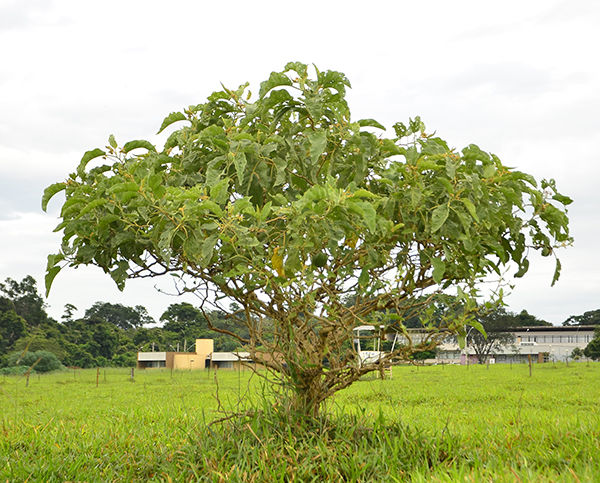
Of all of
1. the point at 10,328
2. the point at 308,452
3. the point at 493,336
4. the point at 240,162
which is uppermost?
the point at 240,162

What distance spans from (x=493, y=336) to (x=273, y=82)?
2117 inches

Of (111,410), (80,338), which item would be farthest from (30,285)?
(111,410)

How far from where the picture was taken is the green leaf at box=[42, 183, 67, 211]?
4043 millimetres

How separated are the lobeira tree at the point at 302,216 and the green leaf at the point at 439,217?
1cm

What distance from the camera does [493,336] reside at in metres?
53.3

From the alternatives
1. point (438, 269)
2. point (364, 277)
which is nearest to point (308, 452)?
point (364, 277)

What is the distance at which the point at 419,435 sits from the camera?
15.6ft

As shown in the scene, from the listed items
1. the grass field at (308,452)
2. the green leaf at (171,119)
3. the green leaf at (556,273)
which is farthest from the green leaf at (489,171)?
the green leaf at (171,119)

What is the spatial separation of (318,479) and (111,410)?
7.06 metres

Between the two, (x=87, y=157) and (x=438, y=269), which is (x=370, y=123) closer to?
(x=438, y=269)

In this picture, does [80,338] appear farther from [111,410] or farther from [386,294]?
[386,294]

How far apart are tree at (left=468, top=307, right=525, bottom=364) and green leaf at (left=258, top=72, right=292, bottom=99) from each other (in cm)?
5193

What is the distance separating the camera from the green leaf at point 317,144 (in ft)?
11.5

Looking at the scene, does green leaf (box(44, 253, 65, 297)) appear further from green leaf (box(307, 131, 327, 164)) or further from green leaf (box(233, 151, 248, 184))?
green leaf (box(307, 131, 327, 164))
